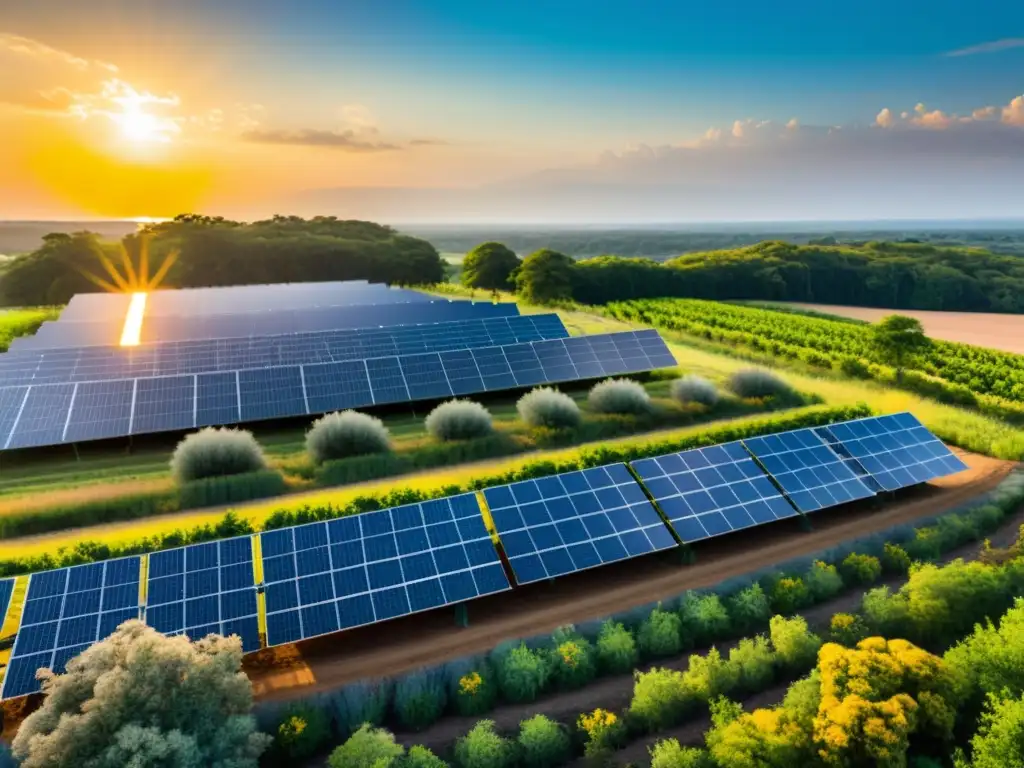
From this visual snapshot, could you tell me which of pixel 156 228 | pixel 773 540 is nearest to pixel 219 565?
pixel 773 540

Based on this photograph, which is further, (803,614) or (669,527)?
(669,527)

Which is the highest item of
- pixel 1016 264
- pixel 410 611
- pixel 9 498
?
pixel 1016 264

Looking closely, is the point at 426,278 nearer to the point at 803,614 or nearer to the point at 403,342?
the point at 403,342

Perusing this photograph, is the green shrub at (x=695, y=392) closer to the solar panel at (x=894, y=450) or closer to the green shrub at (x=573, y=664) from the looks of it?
the solar panel at (x=894, y=450)

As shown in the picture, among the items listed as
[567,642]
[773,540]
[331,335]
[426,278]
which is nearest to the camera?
[567,642]

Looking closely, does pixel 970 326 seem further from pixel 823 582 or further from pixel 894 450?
pixel 823 582

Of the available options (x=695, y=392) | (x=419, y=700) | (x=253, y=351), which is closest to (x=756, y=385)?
(x=695, y=392)
